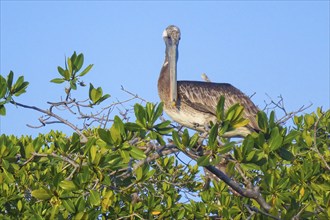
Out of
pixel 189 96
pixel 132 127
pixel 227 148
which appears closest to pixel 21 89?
pixel 132 127

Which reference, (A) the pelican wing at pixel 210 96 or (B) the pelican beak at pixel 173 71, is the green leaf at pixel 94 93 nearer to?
(B) the pelican beak at pixel 173 71

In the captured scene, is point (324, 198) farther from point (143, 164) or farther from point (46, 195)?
point (46, 195)

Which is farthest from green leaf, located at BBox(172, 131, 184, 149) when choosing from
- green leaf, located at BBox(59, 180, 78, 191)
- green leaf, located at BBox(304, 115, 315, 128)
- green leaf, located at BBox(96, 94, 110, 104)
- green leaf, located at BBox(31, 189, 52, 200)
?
green leaf, located at BBox(304, 115, 315, 128)

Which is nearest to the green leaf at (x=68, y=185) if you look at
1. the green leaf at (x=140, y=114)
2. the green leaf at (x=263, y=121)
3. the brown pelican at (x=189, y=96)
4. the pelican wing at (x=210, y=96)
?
the green leaf at (x=140, y=114)

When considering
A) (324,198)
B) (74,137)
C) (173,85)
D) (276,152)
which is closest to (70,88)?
(74,137)

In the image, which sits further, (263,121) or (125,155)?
(263,121)

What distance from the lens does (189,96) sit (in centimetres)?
1018

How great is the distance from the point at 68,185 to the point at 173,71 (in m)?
4.91

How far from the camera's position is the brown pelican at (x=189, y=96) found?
9555mm

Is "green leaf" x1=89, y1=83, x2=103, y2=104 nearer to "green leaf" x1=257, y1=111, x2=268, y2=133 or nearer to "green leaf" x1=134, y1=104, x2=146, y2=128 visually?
"green leaf" x1=134, y1=104, x2=146, y2=128

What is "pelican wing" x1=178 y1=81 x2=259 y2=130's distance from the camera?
1005 cm

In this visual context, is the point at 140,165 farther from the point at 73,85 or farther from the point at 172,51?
the point at 172,51

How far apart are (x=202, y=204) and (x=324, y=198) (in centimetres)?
131

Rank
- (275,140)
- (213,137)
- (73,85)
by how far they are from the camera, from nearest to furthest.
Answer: (213,137) → (275,140) → (73,85)
